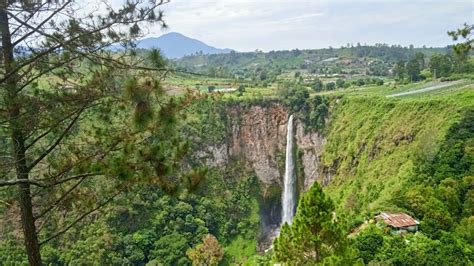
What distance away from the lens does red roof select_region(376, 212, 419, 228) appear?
63.0 feet

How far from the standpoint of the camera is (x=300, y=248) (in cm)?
1214

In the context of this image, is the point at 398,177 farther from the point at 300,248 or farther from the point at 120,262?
the point at 120,262

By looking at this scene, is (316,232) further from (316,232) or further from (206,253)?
(206,253)

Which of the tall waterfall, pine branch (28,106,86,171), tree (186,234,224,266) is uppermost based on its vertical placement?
pine branch (28,106,86,171)

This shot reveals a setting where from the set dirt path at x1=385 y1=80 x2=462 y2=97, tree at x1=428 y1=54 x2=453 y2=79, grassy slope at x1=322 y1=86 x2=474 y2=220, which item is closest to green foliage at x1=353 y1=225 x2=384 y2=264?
grassy slope at x1=322 y1=86 x2=474 y2=220

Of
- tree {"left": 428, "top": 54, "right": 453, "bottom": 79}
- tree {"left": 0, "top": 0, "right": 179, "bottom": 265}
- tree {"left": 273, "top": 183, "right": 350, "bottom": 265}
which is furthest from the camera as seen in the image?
tree {"left": 428, "top": 54, "right": 453, "bottom": 79}

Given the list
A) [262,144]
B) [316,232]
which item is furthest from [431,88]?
[316,232]

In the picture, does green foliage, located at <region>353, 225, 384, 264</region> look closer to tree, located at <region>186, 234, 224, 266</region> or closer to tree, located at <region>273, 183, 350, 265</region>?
tree, located at <region>273, 183, 350, 265</region>

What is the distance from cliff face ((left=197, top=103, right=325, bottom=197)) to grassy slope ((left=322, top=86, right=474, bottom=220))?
11.5 ft

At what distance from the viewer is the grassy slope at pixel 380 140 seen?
85.7ft

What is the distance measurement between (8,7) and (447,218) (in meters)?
19.3

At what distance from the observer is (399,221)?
19484 mm

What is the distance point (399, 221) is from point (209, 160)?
23.2m

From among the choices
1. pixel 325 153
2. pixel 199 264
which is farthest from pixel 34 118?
pixel 325 153
